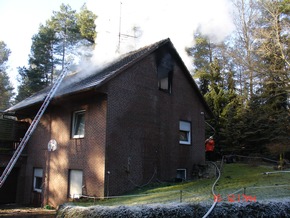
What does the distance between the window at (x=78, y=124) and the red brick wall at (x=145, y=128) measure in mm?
2084

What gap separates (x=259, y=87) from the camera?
2594 centimetres

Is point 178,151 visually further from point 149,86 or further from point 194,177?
point 149,86

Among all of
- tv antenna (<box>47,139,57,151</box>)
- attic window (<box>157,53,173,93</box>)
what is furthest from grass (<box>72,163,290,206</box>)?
attic window (<box>157,53,173,93</box>)

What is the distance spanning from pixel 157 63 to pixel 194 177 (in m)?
6.52

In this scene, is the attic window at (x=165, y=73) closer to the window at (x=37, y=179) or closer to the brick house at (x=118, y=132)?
the brick house at (x=118, y=132)

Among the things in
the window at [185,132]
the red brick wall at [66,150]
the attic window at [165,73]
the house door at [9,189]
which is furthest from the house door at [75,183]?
the attic window at [165,73]

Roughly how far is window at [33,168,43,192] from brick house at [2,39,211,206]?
6 cm

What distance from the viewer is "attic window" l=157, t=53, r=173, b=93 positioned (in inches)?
637

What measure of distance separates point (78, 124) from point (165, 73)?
540 centimetres

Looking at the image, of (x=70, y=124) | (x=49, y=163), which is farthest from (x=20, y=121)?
(x=70, y=124)

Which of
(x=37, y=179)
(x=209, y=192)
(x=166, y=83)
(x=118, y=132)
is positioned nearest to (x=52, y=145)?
(x=37, y=179)

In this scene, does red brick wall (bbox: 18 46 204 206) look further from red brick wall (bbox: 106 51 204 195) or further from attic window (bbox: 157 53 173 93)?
attic window (bbox: 157 53 173 93)

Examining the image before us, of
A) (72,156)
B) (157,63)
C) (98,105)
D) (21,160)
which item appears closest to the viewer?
(98,105)

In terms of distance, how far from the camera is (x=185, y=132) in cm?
1745
